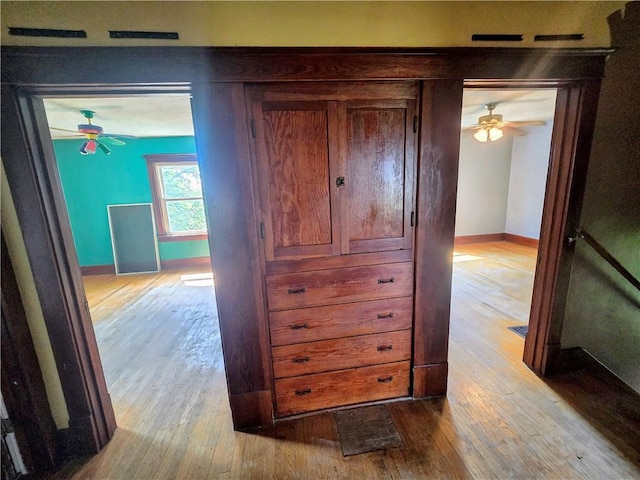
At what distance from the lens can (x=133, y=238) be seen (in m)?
4.61

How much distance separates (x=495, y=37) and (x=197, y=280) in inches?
170

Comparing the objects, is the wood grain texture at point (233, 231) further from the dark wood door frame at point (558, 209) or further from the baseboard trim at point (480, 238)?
the baseboard trim at point (480, 238)

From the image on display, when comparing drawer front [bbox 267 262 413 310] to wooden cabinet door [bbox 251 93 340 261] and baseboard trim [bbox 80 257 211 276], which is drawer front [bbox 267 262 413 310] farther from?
baseboard trim [bbox 80 257 211 276]

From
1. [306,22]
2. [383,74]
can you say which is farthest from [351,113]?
[306,22]

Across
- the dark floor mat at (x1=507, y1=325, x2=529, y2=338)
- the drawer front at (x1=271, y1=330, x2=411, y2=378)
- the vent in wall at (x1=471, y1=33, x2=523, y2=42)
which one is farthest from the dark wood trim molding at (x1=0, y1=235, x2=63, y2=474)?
the dark floor mat at (x1=507, y1=325, x2=529, y2=338)

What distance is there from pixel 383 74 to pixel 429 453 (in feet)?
Result: 6.49

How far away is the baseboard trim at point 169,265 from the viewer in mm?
4625

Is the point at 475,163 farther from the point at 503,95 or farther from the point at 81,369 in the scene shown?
the point at 81,369

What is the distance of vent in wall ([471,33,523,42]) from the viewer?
142 cm

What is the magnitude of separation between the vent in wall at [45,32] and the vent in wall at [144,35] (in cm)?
12

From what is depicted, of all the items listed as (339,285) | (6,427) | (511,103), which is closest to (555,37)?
(339,285)

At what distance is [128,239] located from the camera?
461cm

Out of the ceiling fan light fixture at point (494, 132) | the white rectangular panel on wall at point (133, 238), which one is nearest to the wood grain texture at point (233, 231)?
the ceiling fan light fixture at point (494, 132)

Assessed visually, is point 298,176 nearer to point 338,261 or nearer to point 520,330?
point 338,261
